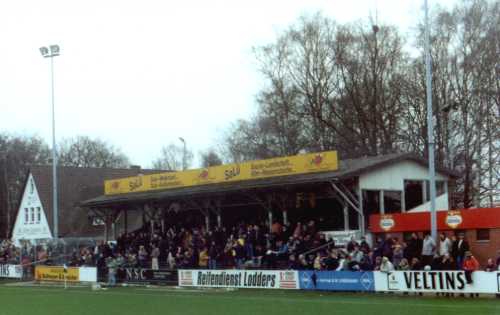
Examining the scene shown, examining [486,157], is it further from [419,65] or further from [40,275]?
[40,275]

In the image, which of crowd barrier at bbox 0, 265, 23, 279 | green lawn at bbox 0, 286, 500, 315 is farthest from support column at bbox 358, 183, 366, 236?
crowd barrier at bbox 0, 265, 23, 279

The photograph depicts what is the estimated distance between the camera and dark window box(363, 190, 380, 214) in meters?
35.2

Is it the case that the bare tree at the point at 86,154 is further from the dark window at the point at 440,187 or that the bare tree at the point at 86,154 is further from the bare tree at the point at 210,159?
→ the dark window at the point at 440,187

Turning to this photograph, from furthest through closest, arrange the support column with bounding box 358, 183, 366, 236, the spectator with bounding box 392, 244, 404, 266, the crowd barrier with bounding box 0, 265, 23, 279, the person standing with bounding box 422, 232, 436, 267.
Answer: the crowd barrier with bounding box 0, 265, 23, 279 → the support column with bounding box 358, 183, 366, 236 → the spectator with bounding box 392, 244, 404, 266 → the person standing with bounding box 422, 232, 436, 267

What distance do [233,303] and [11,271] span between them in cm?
2510

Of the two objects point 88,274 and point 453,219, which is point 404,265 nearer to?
point 453,219

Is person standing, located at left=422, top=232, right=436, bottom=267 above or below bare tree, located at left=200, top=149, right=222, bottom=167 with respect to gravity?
below

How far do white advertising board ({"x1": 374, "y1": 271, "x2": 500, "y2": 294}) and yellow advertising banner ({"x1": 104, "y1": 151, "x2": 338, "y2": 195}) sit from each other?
9.67 m

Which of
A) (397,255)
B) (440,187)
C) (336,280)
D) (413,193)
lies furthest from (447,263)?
(440,187)

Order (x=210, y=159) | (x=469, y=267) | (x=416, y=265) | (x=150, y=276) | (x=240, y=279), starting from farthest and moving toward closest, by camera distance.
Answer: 1. (x=210, y=159)
2. (x=150, y=276)
3. (x=240, y=279)
4. (x=416, y=265)
5. (x=469, y=267)

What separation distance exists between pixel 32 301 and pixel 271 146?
2967cm

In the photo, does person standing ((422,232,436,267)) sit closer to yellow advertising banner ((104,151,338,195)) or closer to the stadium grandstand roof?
the stadium grandstand roof

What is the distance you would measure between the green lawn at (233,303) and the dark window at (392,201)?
8374 millimetres

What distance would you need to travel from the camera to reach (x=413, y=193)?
37.0 metres
